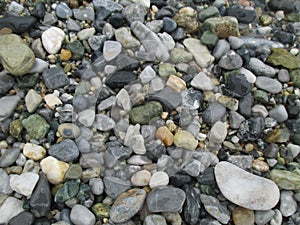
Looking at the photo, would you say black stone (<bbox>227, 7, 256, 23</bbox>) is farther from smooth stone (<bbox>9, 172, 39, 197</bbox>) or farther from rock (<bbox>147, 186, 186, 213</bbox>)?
smooth stone (<bbox>9, 172, 39, 197</bbox>)

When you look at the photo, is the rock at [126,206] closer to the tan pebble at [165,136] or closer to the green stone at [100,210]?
the green stone at [100,210]

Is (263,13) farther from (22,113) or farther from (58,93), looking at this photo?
(22,113)

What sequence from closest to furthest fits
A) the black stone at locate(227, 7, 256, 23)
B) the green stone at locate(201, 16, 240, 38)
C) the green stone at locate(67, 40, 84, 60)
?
the green stone at locate(67, 40, 84, 60), the green stone at locate(201, 16, 240, 38), the black stone at locate(227, 7, 256, 23)

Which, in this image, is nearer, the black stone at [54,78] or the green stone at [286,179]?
the green stone at [286,179]

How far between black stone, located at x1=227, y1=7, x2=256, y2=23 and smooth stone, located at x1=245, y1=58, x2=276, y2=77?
0.87ft

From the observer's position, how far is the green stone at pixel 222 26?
1.65 meters

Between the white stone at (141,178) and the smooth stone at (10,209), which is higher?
the white stone at (141,178)

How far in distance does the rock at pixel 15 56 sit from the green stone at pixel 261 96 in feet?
2.67

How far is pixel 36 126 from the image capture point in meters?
1.36

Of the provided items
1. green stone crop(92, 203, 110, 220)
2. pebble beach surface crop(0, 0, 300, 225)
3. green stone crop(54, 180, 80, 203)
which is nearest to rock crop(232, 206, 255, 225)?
pebble beach surface crop(0, 0, 300, 225)

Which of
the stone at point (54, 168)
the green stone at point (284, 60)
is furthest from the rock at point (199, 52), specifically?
the stone at point (54, 168)

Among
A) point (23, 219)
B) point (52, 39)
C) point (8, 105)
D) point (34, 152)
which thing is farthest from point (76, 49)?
point (23, 219)

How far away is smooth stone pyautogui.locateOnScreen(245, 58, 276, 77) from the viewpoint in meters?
1.58

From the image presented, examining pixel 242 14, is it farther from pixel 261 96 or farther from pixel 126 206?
pixel 126 206
